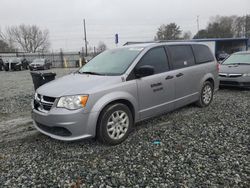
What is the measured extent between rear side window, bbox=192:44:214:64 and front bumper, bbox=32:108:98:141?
3275mm

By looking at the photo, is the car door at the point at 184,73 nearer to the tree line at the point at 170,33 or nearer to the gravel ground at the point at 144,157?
the gravel ground at the point at 144,157

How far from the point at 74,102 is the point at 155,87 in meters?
1.62

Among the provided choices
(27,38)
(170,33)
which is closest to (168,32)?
(170,33)

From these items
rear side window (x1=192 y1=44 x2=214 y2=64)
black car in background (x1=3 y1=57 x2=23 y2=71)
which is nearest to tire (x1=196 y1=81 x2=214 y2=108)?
rear side window (x1=192 y1=44 x2=214 y2=64)

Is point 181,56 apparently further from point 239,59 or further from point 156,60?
point 239,59

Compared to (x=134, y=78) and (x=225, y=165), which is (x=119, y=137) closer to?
(x=134, y=78)

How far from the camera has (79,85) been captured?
351 cm

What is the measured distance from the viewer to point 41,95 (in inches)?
142

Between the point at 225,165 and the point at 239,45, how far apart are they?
114 feet

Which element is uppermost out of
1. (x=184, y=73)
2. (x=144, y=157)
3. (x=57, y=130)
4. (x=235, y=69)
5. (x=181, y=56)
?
(x=181, y=56)

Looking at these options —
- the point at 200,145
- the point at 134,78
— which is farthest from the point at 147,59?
the point at 200,145

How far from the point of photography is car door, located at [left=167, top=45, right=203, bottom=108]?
4641mm

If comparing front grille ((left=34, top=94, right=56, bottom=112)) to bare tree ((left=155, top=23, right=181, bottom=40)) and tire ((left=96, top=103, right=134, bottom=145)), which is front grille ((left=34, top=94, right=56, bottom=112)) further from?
bare tree ((left=155, top=23, right=181, bottom=40))

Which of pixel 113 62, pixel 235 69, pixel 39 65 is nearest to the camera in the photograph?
pixel 113 62
